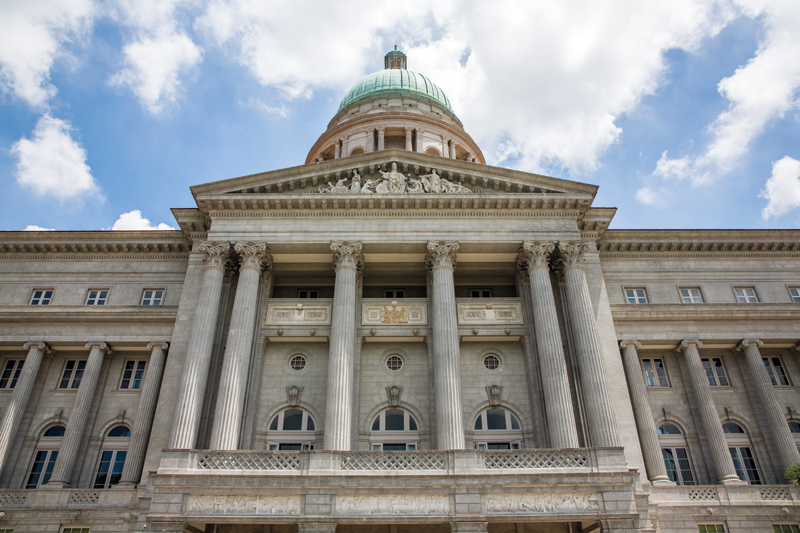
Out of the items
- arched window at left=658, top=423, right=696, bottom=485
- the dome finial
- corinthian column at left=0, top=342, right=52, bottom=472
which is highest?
the dome finial

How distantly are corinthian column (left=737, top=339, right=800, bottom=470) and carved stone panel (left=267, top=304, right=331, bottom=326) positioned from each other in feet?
67.6

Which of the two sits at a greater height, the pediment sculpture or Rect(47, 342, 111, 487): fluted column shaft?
the pediment sculpture

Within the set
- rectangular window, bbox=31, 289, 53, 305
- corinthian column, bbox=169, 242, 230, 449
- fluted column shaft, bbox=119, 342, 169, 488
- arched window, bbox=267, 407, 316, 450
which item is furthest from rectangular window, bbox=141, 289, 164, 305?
arched window, bbox=267, 407, 316, 450

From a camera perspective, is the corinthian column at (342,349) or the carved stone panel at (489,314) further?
the carved stone panel at (489,314)

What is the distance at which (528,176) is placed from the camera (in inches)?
1103

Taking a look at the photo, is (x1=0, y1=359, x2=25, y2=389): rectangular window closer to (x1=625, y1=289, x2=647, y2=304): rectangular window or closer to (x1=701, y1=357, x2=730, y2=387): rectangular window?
(x1=625, y1=289, x2=647, y2=304): rectangular window

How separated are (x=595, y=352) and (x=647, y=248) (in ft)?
30.4

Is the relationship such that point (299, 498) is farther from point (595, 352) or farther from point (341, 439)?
point (595, 352)

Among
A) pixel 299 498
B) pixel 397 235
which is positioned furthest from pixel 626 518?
pixel 397 235

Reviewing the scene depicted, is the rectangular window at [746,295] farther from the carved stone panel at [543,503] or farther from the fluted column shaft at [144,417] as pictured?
the fluted column shaft at [144,417]

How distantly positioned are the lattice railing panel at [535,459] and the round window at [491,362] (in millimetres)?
6950

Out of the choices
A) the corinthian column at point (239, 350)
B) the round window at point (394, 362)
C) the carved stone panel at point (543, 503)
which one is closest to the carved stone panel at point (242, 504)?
the corinthian column at point (239, 350)

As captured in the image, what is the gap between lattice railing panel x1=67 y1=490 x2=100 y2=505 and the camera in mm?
23094

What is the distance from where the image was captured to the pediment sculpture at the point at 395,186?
2803cm
